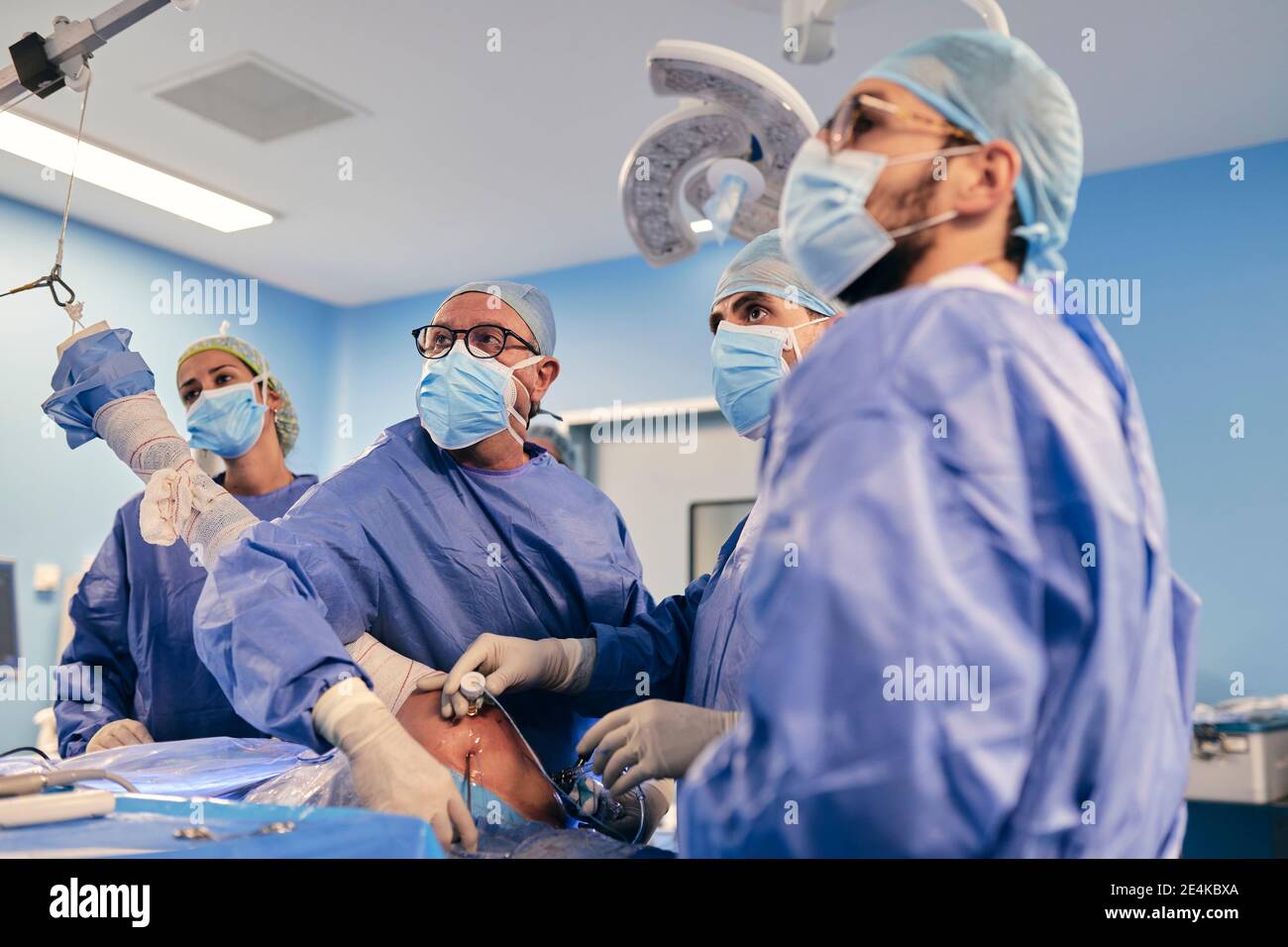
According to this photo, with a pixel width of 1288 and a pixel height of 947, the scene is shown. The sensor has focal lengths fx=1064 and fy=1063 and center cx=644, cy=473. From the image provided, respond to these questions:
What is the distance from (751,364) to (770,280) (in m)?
0.14

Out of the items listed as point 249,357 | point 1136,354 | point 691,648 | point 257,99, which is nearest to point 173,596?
point 249,357

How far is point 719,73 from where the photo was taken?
4.50ft

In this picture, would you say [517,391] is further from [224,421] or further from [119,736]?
[119,736]

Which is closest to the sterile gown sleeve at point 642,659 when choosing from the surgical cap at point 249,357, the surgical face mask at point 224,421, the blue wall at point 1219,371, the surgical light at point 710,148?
the surgical light at point 710,148

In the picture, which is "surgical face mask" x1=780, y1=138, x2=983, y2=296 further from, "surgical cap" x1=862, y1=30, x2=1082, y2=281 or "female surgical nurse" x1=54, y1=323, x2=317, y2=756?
"female surgical nurse" x1=54, y1=323, x2=317, y2=756

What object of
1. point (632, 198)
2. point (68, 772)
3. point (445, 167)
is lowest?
point (68, 772)

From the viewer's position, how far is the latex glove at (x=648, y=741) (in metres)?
1.36

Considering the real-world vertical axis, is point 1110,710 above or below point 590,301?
below

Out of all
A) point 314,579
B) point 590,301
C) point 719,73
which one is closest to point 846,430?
point 719,73

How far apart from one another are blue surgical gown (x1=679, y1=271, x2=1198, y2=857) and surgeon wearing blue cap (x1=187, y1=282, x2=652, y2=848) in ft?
1.99

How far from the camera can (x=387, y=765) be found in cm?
126

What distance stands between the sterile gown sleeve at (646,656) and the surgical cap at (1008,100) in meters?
0.83

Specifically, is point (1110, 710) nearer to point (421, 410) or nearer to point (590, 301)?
point (421, 410)

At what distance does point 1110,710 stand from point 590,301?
459 cm
